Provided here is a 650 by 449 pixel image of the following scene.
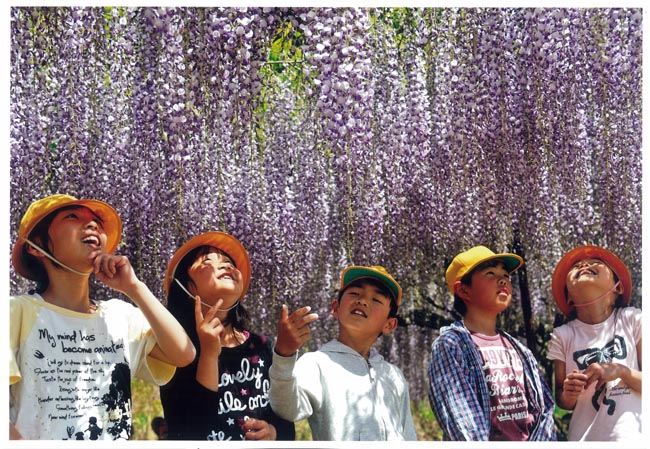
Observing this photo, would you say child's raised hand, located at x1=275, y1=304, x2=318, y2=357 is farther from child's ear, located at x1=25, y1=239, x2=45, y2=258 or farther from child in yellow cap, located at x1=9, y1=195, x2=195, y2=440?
child's ear, located at x1=25, y1=239, x2=45, y2=258

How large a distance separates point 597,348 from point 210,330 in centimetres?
191

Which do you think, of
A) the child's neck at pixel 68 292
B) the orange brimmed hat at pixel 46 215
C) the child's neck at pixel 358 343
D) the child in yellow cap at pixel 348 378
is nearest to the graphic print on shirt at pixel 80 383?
the child's neck at pixel 68 292

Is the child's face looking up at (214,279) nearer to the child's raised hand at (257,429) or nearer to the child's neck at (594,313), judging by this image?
the child's raised hand at (257,429)

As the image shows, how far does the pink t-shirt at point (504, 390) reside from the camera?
12.1 feet

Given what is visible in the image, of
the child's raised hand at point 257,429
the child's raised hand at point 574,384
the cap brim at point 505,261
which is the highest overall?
the cap brim at point 505,261

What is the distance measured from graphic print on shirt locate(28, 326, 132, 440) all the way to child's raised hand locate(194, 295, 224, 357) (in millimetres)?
350

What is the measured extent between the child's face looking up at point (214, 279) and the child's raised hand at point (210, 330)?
0.11 m

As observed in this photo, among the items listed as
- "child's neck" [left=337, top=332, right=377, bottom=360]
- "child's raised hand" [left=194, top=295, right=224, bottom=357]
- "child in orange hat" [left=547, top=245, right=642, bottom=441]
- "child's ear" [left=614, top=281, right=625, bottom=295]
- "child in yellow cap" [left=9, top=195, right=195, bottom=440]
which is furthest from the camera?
"child's ear" [left=614, top=281, right=625, bottom=295]

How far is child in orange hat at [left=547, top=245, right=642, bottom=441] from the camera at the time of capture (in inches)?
152

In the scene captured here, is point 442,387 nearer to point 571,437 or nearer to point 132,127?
point 571,437

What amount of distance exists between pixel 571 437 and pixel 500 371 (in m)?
0.54

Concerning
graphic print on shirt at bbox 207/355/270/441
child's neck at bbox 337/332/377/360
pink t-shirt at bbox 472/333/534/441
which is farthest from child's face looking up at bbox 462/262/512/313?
graphic print on shirt at bbox 207/355/270/441

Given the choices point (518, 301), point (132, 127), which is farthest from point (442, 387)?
point (518, 301)

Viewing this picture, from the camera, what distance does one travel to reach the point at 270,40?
402cm
